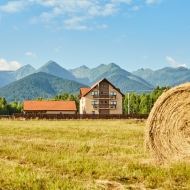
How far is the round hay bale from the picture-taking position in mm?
10812

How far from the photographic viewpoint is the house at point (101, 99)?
312 feet

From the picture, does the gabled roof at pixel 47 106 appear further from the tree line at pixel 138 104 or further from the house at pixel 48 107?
the tree line at pixel 138 104

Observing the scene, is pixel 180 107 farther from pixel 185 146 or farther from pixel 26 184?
pixel 26 184

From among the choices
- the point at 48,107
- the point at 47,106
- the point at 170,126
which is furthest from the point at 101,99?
the point at 170,126

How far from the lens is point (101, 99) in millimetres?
95688

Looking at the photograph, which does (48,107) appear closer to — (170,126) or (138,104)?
(138,104)

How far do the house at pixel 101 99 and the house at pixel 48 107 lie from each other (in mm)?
6021

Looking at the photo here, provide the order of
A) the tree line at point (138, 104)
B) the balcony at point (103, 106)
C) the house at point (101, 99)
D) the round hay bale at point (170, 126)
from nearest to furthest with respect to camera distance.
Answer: the round hay bale at point (170, 126), the house at point (101, 99), the balcony at point (103, 106), the tree line at point (138, 104)

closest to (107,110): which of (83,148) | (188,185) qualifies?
(83,148)

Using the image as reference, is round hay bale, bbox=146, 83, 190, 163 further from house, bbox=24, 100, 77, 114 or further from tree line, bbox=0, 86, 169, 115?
tree line, bbox=0, 86, 169, 115

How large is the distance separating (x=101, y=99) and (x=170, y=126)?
84526 millimetres

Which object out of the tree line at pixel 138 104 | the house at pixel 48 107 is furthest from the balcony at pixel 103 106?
the tree line at pixel 138 104

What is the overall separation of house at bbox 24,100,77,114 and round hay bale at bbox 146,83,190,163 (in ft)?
289

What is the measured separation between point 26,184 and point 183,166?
4171mm
